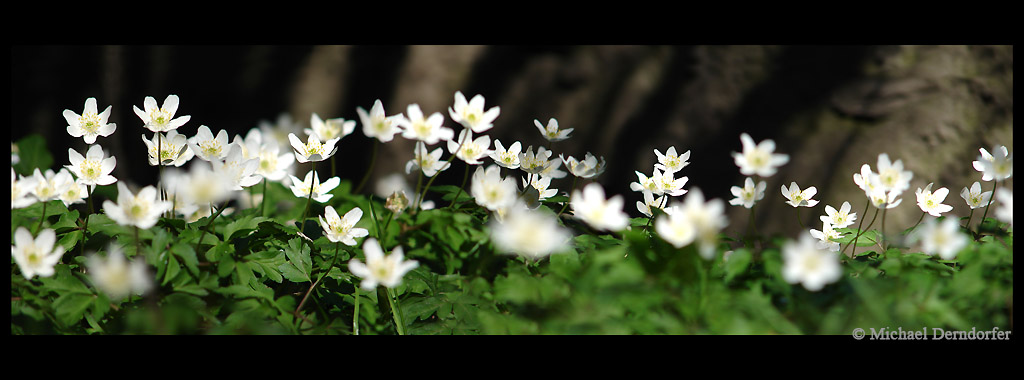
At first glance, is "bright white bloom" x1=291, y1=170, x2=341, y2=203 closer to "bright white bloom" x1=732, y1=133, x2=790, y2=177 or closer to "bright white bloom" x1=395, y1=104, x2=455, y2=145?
"bright white bloom" x1=395, y1=104, x2=455, y2=145

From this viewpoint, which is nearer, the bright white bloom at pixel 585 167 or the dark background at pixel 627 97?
the bright white bloom at pixel 585 167

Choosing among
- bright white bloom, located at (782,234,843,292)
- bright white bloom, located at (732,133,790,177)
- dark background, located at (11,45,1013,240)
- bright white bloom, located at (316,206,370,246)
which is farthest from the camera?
dark background, located at (11,45,1013,240)

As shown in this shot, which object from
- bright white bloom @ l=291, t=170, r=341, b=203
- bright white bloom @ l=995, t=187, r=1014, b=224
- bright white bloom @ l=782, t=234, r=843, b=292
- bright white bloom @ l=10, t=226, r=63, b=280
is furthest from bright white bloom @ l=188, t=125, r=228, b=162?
bright white bloom @ l=995, t=187, r=1014, b=224

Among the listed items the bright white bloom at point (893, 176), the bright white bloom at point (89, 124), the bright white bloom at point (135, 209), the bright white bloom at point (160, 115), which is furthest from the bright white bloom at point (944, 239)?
the bright white bloom at point (89, 124)

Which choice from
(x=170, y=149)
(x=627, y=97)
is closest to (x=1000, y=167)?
(x=170, y=149)

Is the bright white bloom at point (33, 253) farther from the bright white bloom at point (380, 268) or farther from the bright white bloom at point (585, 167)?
the bright white bloom at point (585, 167)
